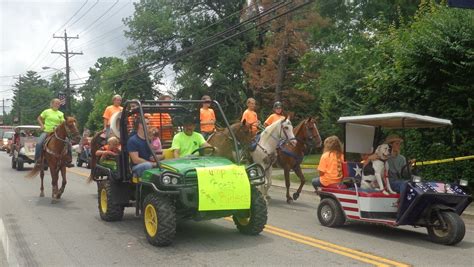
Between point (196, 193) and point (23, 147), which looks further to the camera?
point (23, 147)

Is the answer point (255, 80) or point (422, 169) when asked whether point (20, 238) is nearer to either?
point (422, 169)

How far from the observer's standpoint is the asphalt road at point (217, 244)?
7035 mm

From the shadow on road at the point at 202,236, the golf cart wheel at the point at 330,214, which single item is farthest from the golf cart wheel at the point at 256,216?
the golf cart wheel at the point at 330,214

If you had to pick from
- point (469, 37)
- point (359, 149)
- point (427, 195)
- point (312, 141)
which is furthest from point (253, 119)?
point (427, 195)

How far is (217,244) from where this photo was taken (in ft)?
25.8

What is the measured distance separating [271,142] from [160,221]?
5530 mm

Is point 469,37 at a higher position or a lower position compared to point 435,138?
higher

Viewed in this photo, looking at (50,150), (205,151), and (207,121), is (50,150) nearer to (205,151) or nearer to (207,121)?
(207,121)

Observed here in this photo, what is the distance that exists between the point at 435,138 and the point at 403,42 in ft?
9.24

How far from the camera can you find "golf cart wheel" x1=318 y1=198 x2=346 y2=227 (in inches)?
371

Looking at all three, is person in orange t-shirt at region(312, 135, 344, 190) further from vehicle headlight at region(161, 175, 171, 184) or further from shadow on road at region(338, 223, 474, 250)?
vehicle headlight at region(161, 175, 171, 184)

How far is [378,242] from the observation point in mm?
8195

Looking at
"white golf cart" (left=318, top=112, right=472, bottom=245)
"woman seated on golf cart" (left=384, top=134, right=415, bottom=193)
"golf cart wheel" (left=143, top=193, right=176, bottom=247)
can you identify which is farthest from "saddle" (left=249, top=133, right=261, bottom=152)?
"golf cart wheel" (left=143, top=193, right=176, bottom=247)

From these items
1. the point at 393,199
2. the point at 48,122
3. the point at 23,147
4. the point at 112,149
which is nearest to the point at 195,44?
the point at 23,147
